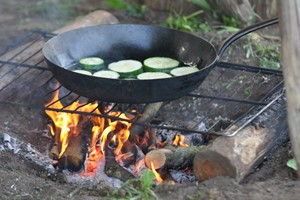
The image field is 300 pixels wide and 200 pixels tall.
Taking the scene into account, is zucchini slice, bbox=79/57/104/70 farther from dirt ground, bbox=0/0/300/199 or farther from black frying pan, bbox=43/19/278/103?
dirt ground, bbox=0/0/300/199

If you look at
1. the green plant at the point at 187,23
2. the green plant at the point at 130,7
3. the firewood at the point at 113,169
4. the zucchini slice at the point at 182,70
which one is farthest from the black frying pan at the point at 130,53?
the green plant at the point at 130,7

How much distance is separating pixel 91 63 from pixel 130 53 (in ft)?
1.40

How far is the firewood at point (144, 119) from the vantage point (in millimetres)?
3811

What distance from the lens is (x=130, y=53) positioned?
13.3ft

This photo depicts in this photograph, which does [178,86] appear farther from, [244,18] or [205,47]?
[244,18]

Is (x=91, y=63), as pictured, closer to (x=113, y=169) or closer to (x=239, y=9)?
(x=113, y=169)

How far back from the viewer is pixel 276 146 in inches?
137

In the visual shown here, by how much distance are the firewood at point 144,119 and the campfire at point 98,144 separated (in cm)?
2

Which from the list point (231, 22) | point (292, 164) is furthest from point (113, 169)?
point (231, 22)

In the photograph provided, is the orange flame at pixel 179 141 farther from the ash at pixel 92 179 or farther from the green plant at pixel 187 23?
the green plant at pixel 187 23

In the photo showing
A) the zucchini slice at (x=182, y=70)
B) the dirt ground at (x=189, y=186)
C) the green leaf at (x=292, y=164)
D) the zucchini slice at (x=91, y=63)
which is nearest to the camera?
the dirt ground at (x=189, y=186)

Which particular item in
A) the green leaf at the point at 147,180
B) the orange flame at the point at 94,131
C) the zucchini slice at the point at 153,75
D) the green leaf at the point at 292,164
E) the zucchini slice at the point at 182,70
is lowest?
the orange flame at the point at 94,131

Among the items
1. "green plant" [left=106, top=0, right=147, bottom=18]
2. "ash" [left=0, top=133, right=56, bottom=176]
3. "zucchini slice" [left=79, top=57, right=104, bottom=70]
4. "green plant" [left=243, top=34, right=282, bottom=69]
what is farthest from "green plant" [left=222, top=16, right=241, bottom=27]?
"ash" [left=0, top=133, right=56, bottom=176]

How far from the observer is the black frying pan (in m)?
3.15
